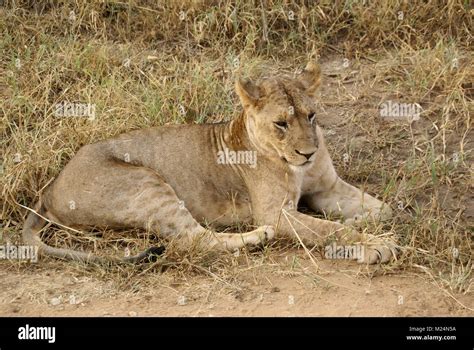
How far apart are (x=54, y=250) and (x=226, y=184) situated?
1097mm

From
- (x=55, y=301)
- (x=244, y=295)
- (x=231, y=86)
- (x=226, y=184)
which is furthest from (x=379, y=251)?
(x=231, y=86)

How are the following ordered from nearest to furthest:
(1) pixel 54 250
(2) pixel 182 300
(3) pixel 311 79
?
(2) pixel 182 300, (1) pixel 54 250, (3) pixel 311 79

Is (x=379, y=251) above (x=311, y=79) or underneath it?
Answer: underneath

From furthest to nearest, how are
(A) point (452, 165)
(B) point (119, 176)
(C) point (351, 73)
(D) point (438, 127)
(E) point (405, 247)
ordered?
(C) point (351, 73) < (D) point (438, 127) < (A) point (452, 165) < (B) point (119, 176) < (E) point (405, 247)

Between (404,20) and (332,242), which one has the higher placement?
(404,20)

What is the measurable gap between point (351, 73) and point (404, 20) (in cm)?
64

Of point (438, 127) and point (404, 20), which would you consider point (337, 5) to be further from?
point (438, 127)

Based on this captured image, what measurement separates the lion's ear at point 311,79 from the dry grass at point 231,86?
78 centimetres

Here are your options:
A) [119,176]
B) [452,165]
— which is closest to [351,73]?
[452,165]

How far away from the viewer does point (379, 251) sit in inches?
205

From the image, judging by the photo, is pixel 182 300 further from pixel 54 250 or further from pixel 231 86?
pixel 231 86

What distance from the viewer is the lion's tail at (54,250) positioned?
17.1ft

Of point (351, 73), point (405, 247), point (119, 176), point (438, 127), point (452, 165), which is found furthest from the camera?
point (351, 73)

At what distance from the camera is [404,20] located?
7.53m
